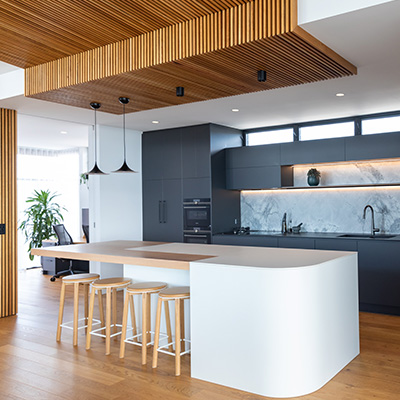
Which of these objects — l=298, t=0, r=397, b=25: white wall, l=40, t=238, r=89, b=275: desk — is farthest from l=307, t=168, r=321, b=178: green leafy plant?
l=40, t=238, r=89, b=275: desk

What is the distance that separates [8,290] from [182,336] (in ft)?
8.45

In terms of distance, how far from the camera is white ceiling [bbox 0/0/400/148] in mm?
2979

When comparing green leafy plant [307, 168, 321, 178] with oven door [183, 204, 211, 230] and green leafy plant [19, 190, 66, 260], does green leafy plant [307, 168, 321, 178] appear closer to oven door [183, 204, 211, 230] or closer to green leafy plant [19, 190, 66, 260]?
oven door [183, 204, 211, 230]

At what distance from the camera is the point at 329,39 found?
125 inches

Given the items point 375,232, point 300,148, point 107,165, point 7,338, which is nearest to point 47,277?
point 107,165

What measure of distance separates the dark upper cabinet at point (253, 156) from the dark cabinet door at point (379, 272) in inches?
67.6

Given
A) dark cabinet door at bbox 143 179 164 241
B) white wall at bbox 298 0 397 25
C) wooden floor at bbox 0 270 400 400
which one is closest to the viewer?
white wall at bbox 298 0 397 25

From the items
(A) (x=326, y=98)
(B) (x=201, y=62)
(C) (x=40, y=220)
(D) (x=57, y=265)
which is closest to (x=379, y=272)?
(A) (x=326, y=98)

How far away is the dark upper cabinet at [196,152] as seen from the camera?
6.60m

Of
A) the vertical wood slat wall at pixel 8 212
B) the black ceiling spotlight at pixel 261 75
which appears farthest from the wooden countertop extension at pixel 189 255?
the black ceiling spotlight at pixel 261 75

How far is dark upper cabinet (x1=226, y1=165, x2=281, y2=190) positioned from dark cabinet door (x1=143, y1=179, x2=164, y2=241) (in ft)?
3.68

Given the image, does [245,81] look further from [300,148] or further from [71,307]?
[71,307]

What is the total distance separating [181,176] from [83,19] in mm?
3969

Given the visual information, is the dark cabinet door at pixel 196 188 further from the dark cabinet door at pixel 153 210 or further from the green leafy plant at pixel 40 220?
the green leafy plant at pixel 40 220
